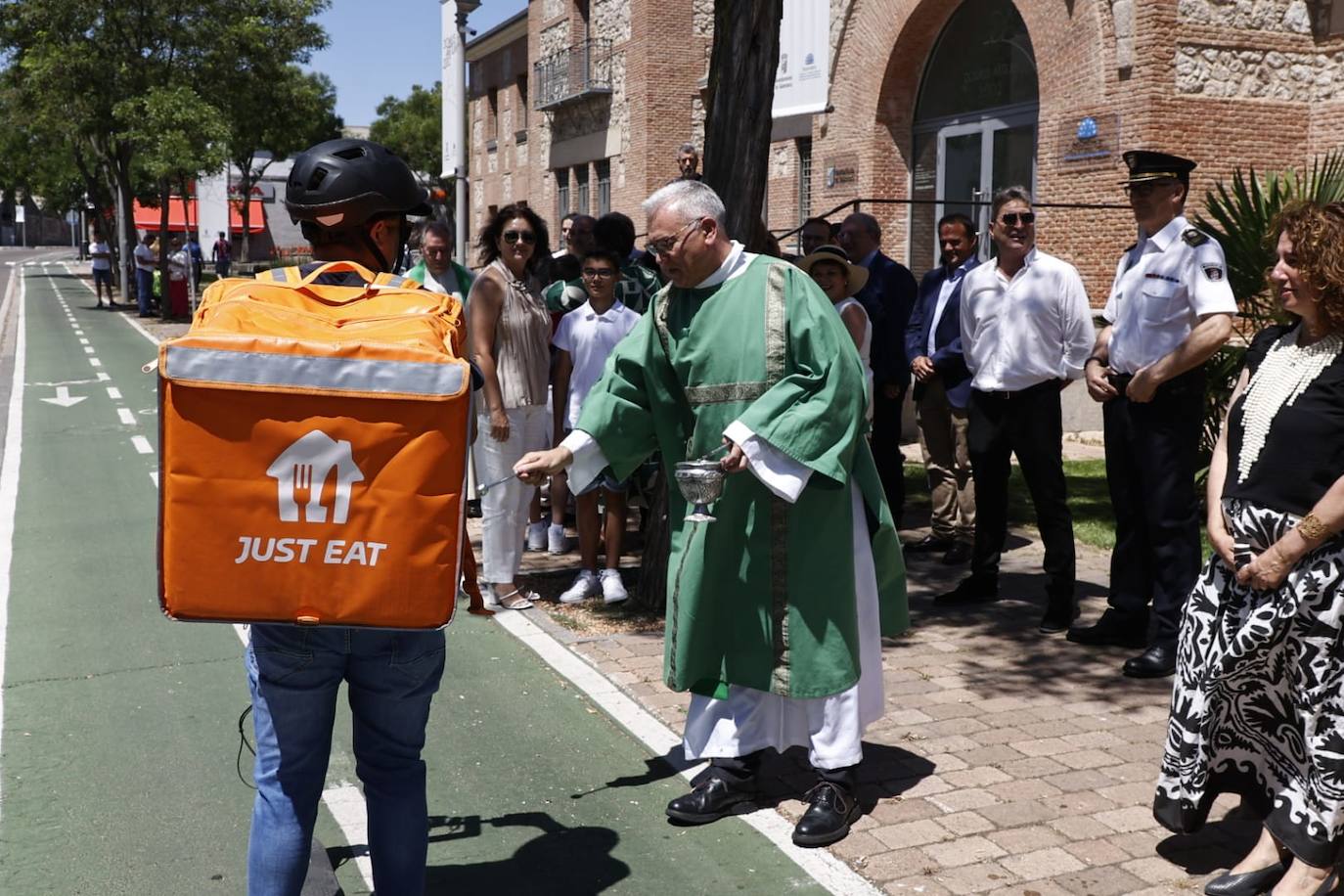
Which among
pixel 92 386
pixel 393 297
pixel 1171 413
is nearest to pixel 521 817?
pixel 393 297

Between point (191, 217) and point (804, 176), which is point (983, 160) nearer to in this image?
point (804, 176)

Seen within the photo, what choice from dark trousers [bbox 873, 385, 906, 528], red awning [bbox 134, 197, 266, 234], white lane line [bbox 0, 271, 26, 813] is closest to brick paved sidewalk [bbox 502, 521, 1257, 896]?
dark trousers [bbox 873, 385, 906, 528]

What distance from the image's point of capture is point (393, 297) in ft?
10.2

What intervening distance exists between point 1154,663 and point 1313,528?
244 cm

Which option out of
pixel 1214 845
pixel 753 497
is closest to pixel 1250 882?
pixel 1214 845

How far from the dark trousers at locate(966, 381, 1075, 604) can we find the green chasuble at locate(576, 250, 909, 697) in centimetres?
242

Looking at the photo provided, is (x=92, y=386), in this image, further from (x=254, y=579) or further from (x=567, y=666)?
(x=254, y=579)

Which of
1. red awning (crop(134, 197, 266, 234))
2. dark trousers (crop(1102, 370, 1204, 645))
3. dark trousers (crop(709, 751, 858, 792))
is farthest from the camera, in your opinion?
red awning (crop(134, 197, 266, 234))

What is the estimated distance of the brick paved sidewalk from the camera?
414 cm

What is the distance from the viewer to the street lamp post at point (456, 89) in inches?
671

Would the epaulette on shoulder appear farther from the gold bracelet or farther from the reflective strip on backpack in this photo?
the reflective strip on backpack

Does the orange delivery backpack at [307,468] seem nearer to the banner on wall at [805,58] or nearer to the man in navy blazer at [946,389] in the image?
the man in navy blazer at [946,389]

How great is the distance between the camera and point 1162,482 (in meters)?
5.93

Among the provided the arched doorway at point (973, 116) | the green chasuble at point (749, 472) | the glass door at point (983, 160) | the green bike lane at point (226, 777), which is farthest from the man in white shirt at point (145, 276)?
the green chasuble at point (749, 472)
